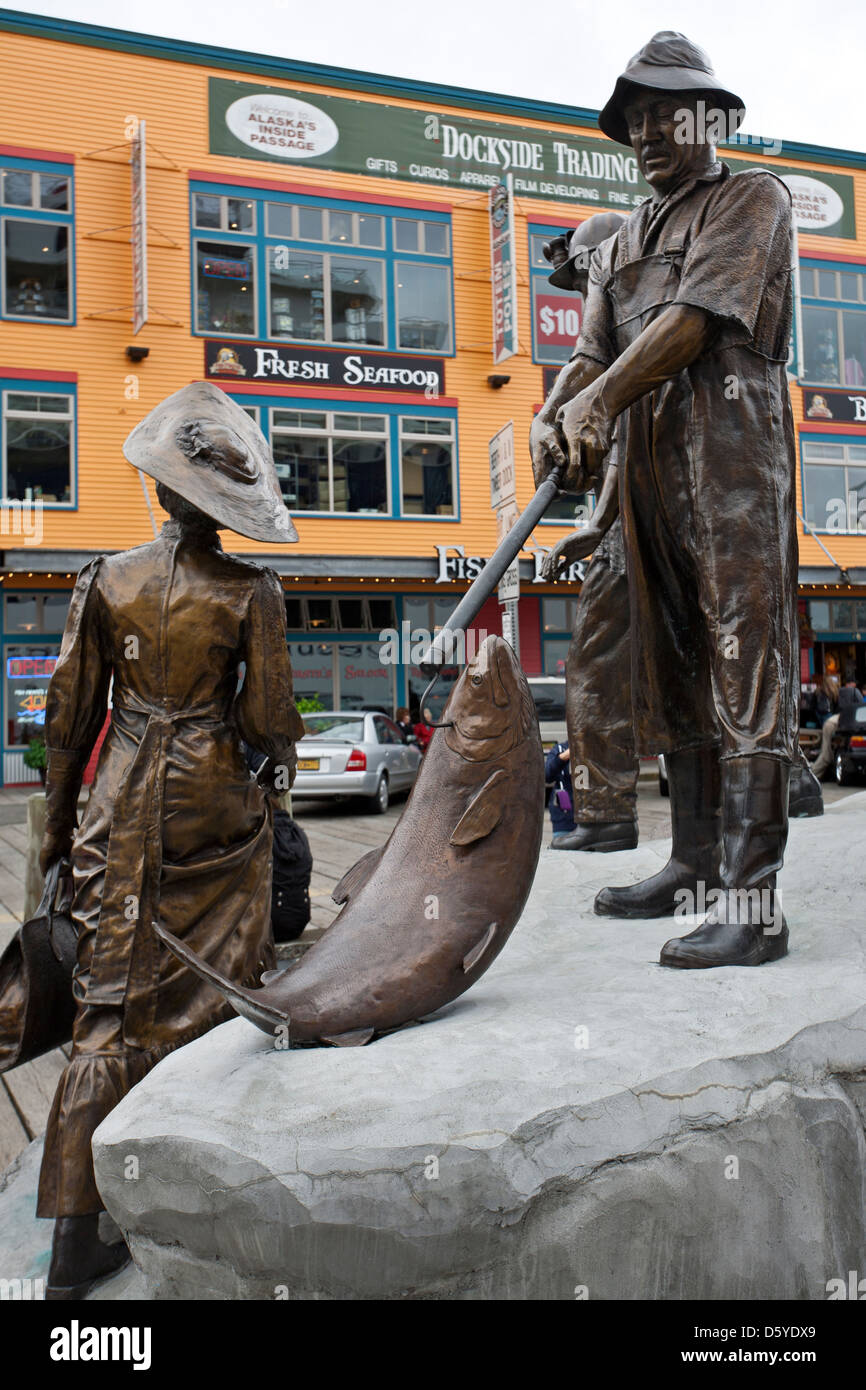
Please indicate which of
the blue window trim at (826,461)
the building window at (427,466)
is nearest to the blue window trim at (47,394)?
the building window at (427,466)

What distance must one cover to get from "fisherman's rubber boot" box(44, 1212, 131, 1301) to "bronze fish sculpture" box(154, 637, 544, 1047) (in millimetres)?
895

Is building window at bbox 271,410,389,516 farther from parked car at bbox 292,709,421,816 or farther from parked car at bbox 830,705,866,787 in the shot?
parked car at bbox 830,705,866,787

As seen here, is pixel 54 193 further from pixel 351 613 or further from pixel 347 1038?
pixel 347 1038

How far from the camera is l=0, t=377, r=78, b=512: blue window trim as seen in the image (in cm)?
1812

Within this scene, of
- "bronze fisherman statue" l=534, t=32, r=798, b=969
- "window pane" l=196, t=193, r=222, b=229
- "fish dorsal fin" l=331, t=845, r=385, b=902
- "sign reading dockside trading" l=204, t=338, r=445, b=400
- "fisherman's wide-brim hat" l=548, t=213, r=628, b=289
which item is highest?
"window pane" l=196, t=193, r=222, b=229

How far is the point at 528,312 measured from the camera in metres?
21.0

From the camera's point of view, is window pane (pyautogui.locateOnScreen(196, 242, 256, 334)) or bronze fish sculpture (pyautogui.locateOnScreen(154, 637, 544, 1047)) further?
window pane (pyautogui.locateOnScreen(196, 242, 256, 334))

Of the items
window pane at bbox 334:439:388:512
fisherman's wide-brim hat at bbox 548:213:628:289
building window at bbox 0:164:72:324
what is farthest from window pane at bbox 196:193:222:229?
fisherman's wide-brim hat at bbox 548:213:628:289

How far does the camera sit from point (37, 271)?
18.5m

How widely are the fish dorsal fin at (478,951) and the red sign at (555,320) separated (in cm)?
1995

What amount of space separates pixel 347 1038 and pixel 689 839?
55.5 inches

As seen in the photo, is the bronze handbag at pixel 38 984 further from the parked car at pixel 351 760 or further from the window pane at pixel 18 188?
the window pane at pixel 18 188

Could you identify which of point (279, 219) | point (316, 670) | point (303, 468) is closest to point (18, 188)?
point (279, 219)
